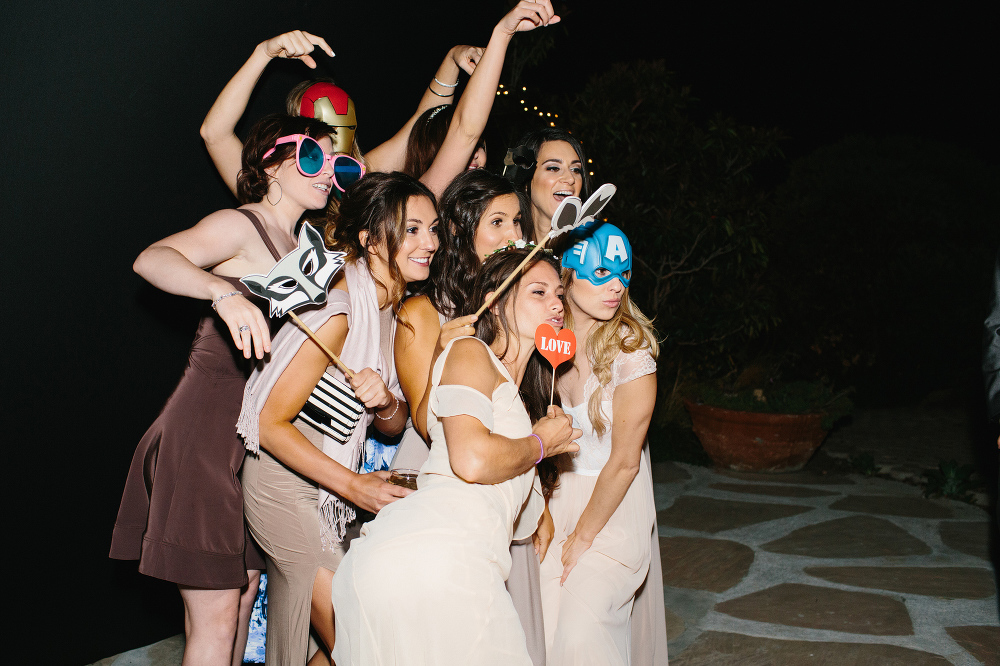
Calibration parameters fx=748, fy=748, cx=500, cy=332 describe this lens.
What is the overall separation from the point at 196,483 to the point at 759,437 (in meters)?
4.97

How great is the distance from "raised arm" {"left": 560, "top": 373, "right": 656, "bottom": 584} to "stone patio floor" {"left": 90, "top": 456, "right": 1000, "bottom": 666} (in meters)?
1.20

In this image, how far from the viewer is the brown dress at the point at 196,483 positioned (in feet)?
7.11

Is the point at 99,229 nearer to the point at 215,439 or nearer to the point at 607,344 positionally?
the point at 215,439

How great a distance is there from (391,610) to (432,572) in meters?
0.12

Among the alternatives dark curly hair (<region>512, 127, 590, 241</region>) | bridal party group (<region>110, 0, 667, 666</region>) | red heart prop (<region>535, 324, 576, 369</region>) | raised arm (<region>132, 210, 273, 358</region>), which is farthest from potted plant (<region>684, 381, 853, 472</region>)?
raised arm (<region>132, 210, 273, 358</region>)

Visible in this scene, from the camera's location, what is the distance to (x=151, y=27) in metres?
2.76

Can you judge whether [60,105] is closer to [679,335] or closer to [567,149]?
[567,149]

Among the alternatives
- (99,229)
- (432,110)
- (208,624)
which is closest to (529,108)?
(432,110)

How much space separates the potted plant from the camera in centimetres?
605

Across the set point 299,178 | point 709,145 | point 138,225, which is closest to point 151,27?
point 138,225

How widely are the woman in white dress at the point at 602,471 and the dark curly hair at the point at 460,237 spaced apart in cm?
32

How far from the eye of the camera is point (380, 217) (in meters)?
2.21

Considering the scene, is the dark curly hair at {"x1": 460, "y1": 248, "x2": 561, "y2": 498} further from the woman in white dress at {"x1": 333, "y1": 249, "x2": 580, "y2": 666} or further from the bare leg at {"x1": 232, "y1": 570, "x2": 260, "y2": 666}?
the bare leg at {"x1": 232, "y1": 570, "x2": 260, "y2": 666}

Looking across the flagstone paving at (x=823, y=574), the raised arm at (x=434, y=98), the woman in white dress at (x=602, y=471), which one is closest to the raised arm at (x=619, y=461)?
the woman in white dress at (x=602, y=471)
